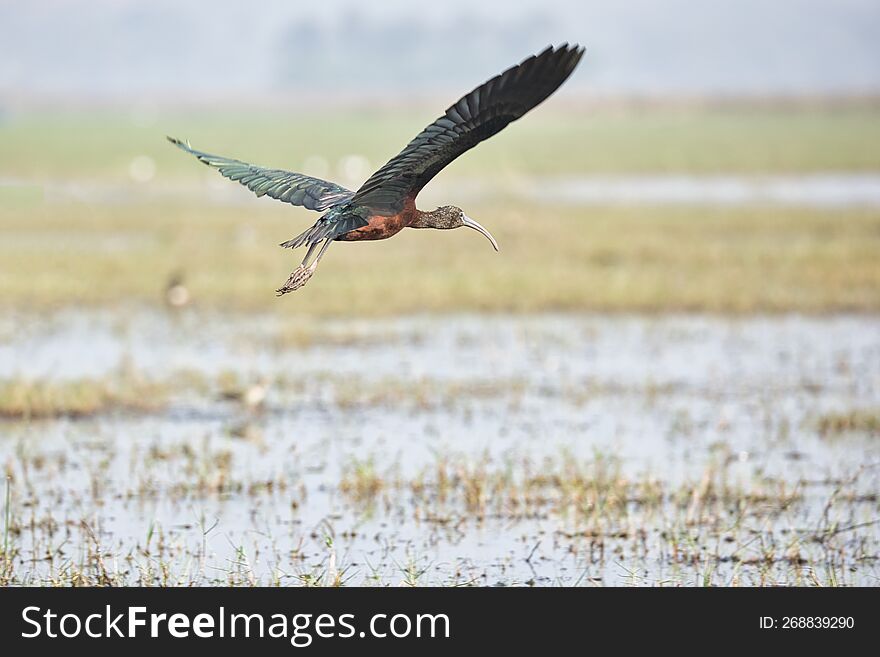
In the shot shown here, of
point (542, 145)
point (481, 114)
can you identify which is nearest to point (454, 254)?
point (481, 114)

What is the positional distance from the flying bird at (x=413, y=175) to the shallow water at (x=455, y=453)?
5.13 feet

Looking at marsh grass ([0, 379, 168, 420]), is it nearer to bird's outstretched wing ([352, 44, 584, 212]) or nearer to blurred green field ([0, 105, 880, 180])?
bird's outstretched wing ([352, 44, 584, 212])

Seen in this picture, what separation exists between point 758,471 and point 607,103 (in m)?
109

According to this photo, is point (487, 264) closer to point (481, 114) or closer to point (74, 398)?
point (74, 398)

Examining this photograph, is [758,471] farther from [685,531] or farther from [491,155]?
[491,155]

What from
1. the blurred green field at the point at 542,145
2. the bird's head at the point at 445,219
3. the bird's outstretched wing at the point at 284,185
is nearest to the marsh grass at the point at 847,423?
the bird's head at the point at 445,219

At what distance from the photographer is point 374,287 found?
18172 millimetres

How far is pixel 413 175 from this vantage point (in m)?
7.09

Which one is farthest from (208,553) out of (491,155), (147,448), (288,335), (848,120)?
(848,120)

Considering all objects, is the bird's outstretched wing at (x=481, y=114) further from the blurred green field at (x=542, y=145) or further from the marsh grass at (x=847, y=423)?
the blurred green field at (x=542, y=145)

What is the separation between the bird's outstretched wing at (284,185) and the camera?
789 cm

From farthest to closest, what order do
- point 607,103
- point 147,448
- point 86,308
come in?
1. point 607,103
2. point 86,308
3. point 147,448

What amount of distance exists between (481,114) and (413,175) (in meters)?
0.56

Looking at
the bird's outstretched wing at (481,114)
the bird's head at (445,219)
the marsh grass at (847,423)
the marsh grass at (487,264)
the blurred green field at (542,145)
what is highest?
the blurred green field at (542,145)
